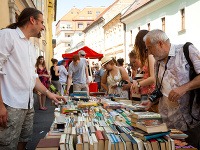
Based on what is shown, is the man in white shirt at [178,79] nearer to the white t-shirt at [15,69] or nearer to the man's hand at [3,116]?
the white t-shirt at [15,69]

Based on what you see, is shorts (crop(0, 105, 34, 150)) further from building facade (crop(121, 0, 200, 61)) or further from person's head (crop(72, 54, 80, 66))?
building facade (crop(121, 0, 200, 61))

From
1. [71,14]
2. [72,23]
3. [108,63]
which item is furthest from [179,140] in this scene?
[71,14]

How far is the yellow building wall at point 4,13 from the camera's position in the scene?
654 centimetres

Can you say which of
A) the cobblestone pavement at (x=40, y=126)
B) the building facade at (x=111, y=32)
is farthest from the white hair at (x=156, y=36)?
the building facade at (x=111, y=32)

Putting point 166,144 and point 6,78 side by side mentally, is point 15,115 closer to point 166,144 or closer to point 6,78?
Result: point 6,78

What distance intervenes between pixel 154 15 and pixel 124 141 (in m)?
22.5

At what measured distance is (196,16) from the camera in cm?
1744

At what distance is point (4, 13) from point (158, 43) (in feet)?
16.8

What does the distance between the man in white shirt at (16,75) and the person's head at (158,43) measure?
107 centimetres

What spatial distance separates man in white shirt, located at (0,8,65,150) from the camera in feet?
8.63

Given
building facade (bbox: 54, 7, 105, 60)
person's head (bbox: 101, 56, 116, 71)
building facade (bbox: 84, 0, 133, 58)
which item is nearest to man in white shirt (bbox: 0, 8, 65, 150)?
person's head (bbox: 101, 56, 116, 71)

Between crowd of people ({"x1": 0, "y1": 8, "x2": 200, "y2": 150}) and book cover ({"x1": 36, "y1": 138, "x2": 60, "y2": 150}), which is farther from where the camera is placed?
crowd of people ({"x1": 0, "y1": 8, "x2": 200, "y2": 150})

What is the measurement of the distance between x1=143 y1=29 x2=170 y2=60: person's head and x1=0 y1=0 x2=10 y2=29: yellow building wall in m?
4.63

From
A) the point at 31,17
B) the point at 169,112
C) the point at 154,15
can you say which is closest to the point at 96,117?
the point at 169,112
